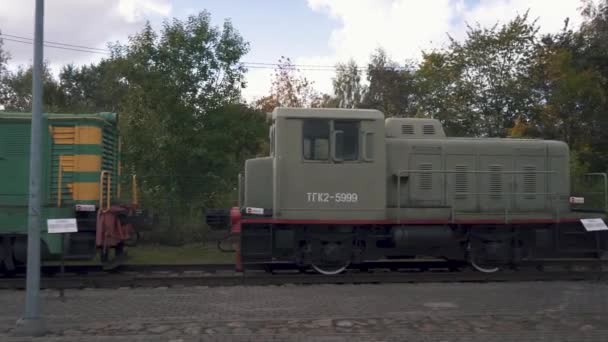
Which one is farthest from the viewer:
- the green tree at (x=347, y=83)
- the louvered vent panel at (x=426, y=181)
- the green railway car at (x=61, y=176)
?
the green tree at (x=347, y=83)

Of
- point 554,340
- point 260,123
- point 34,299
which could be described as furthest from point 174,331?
point 260,123

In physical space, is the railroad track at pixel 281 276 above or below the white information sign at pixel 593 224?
below

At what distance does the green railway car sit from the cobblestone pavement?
0.98 meters

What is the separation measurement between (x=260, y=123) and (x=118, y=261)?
698cm

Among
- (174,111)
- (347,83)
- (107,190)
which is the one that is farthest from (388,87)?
(107,190)

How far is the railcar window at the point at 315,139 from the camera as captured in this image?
10474 mm

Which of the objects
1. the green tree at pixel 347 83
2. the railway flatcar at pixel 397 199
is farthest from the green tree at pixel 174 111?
the green tree at pixel 347 83

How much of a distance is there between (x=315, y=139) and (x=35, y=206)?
4.99m

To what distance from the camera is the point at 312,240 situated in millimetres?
10672

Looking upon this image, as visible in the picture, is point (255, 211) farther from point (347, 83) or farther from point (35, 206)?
point (347, 83)

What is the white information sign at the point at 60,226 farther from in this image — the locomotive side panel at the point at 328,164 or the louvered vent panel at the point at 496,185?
the louvered vent panel at the point at 496,185

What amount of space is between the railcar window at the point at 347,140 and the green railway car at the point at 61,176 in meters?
4.11

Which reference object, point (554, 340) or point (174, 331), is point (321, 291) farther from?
point (554, 340)

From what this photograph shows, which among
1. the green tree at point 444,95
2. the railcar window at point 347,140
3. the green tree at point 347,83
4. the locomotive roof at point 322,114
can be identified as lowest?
the railcar window at point 347,140
